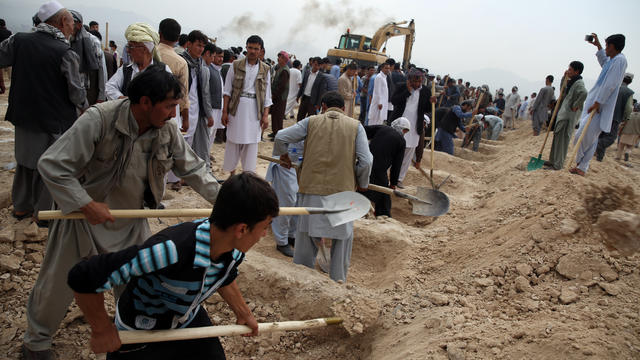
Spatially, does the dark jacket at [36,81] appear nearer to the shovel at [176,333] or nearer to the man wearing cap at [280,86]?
the shovel at [176,333]

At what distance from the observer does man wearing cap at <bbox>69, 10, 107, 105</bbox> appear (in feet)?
13.4

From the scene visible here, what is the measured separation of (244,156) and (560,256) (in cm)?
368

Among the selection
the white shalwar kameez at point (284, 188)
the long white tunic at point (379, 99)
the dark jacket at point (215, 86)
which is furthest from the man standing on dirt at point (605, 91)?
the dark jacket at point (215, 86)

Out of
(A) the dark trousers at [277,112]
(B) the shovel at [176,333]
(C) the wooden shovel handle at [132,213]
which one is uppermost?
(A) the dark trousers at [277,112]

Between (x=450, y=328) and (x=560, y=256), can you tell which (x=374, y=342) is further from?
(x=560, y=256)

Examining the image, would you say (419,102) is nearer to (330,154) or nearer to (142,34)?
(330,154)

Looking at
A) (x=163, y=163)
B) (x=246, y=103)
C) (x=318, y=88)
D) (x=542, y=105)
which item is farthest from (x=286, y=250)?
(x=542, y=105)

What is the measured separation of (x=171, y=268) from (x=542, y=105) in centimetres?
1237

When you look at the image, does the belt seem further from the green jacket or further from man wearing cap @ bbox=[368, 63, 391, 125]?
the green jacket

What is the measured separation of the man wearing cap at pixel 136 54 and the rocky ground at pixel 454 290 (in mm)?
1301

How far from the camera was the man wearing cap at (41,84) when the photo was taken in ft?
9.97

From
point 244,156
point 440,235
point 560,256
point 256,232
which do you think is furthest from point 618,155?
point 256,232

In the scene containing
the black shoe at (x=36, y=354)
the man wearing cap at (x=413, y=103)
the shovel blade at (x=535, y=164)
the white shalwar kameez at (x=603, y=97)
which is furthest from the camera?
the shovel blade at (x=535, y=164)

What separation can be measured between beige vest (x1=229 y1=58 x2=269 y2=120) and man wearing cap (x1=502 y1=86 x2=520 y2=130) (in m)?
13.1
